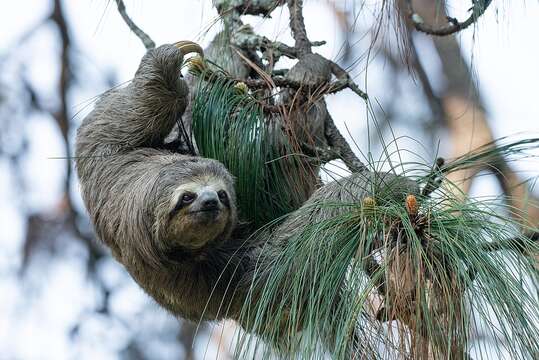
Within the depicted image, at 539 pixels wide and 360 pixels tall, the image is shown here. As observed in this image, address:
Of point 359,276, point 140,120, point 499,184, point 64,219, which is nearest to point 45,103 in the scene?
point 64,219

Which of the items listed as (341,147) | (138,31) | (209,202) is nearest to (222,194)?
(209,202)

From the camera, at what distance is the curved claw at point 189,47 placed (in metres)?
5.70

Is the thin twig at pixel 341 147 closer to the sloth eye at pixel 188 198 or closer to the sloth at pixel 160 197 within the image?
the sloth at pixel 160 197

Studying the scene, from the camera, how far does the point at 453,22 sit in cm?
487

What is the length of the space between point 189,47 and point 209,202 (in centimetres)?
147

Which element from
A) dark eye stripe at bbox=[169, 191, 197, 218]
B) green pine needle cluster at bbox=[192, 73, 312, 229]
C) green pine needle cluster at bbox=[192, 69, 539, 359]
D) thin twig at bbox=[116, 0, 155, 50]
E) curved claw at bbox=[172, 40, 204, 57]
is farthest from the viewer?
thin twig at bbox=[116, 0, 155, 50]

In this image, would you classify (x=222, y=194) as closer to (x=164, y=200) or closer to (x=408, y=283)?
(x=164, y=200)

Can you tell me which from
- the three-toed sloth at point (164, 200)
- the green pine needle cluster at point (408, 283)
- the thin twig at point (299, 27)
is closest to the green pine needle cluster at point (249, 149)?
the three-toed sloth at point (164, 200)

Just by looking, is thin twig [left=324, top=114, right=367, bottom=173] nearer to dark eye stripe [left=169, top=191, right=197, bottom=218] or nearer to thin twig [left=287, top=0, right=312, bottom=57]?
thin twig [left=287, top=0, right=312, bottom=57]

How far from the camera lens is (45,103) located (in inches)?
Answer: 490

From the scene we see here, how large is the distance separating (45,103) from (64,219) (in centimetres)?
177

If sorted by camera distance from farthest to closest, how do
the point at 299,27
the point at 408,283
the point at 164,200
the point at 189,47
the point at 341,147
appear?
1. the point at 189,47
2. the point at 299,27
3. the point at 341,147
4. the point at 164,200
5. the point at 408,283

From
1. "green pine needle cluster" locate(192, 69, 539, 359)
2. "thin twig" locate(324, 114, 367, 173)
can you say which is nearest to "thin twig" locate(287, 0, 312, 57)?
"thin twig" locate(324, 114, 367, 173)

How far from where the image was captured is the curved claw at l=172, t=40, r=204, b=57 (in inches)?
225
